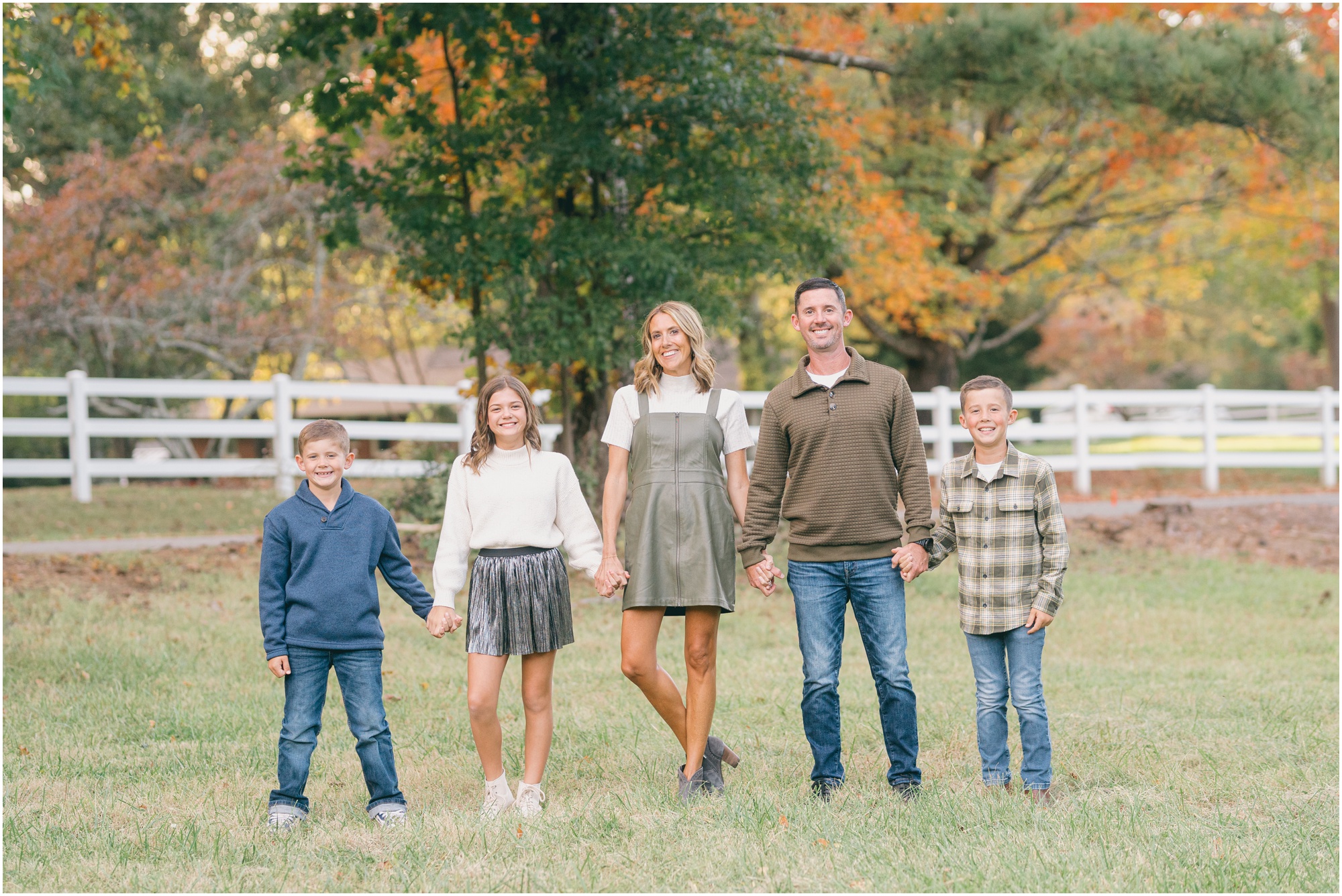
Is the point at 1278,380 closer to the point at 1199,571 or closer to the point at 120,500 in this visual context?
the point at 1199,571

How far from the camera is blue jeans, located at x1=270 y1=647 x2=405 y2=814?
13.4ft

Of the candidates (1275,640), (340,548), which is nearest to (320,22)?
(340,548)

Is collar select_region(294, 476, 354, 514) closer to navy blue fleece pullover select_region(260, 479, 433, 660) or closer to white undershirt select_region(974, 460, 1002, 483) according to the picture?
navy blue fleece pullover select_region(260, 479, 433, 660)

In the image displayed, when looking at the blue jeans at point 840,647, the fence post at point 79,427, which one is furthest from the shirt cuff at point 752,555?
the fence post at point 79,427

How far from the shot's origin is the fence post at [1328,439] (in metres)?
18.5

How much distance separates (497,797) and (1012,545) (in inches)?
78.3

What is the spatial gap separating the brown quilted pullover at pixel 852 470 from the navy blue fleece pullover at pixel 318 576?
1318 mm

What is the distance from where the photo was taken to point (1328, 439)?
60.7 feet

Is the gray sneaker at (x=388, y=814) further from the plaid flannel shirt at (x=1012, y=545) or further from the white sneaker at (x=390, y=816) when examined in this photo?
the plaid flannel shirt at (x=1012, y=545)

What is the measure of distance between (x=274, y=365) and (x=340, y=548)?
2434 cm

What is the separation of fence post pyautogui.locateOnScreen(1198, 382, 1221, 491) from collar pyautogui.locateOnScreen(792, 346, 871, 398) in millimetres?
14843

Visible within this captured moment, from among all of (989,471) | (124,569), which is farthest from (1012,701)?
(124,569)

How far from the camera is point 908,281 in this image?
1505 centimetres

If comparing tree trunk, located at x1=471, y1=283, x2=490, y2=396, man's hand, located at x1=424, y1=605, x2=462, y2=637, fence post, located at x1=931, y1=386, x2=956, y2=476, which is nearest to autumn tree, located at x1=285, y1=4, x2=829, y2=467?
tree trunk, located at x1=471, y1=283, x2=490, y2=396
